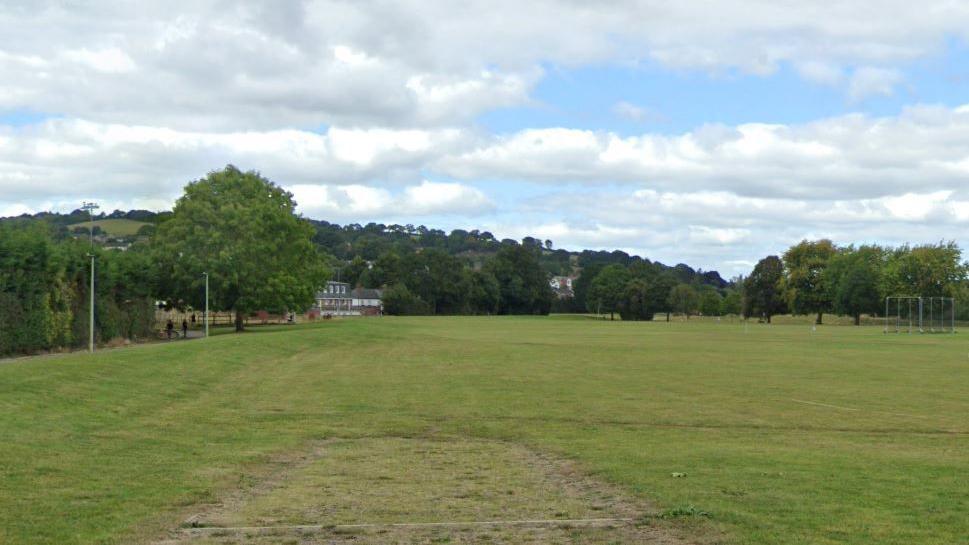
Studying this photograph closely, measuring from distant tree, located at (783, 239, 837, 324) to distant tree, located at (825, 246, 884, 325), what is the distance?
291 cm

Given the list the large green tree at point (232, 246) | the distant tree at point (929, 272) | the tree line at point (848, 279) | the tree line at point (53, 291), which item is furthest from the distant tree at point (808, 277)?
the tree line at point (53, 291)

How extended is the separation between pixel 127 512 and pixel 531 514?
4.34m

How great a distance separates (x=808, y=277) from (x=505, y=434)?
135 metres

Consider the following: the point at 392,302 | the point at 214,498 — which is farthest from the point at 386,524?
the point at 392,302

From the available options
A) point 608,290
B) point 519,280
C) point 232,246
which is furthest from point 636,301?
point 232,246

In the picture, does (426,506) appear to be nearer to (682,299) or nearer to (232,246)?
(232,246)

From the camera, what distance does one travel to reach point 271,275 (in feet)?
246

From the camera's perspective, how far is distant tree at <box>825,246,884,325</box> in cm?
13150

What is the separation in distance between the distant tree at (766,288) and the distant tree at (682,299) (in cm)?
1352

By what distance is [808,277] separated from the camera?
14625 centimetres

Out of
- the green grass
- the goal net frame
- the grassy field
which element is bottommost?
the grassy field

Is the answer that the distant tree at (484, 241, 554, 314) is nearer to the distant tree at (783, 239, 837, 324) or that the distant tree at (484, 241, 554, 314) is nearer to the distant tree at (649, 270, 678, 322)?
the distant tree at (649, 270, 678, 322)

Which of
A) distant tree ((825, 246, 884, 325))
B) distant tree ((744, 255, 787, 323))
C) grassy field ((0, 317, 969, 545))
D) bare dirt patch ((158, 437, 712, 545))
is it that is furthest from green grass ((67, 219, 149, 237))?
bare dirt patch ((158, 437, 712, 545))

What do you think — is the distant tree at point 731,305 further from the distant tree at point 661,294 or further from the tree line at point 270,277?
the distant tree at point 661,294
